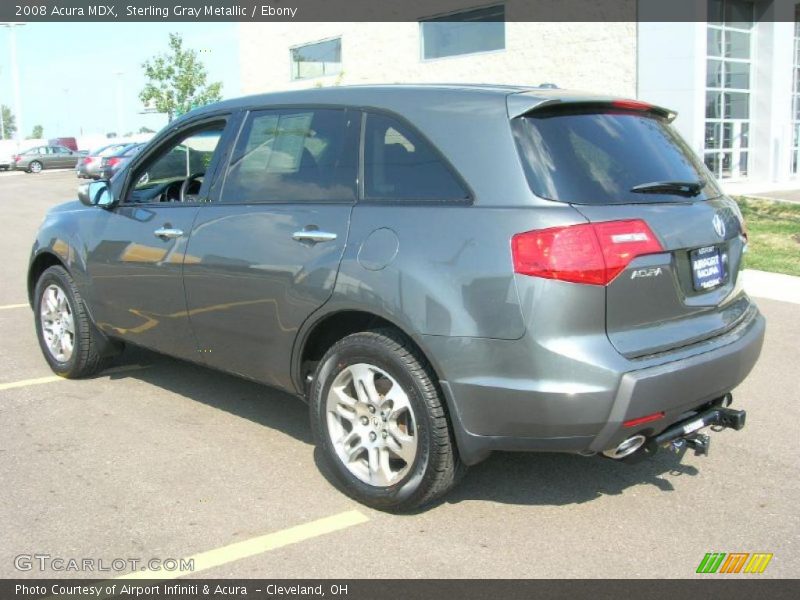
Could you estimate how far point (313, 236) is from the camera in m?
3.92

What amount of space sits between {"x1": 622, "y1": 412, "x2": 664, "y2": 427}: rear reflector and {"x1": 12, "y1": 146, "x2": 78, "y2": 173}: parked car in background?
55.9 metres

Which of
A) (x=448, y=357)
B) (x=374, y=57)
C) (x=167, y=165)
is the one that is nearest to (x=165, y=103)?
(x=374, y=57)

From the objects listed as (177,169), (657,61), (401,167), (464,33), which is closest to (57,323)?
(177,169)

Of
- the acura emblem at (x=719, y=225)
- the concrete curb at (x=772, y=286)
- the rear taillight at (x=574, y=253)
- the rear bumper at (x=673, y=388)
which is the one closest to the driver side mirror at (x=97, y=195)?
the rear taillight at (x=574, y=253)

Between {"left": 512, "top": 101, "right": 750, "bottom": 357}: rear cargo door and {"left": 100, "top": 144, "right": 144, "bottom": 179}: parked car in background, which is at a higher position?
{"left": 100, "top": 144, "right": 144, "bottom": 179}: parked car in background

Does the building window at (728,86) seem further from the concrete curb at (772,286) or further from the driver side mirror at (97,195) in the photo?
the driver side mirror at (97,195)

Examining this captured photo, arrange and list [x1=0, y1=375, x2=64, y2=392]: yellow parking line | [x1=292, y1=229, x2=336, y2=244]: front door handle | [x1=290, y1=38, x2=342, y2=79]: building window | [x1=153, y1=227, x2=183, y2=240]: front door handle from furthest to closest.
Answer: [x1=290, y1=38, x2=342, y2=79]: building window < [x1=0, y1=375, x2=64, y2=392]: yellow parking line < [x1=153, y1=227, x2=183, y2=240]: front door handle < [x1=292, y1=229, x2=336, y2=244]: front door handle

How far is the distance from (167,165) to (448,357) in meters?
2.82

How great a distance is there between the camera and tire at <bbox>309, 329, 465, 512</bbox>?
3531 mm

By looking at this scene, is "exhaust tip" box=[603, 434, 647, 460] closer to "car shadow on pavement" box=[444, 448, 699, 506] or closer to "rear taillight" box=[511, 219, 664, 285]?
"car shadow on pavement" box=[444, 448, 699, 506]

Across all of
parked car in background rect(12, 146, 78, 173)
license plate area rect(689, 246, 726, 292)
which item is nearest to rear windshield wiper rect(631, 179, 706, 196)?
license plate area rect(689, 246, 726, 292)
